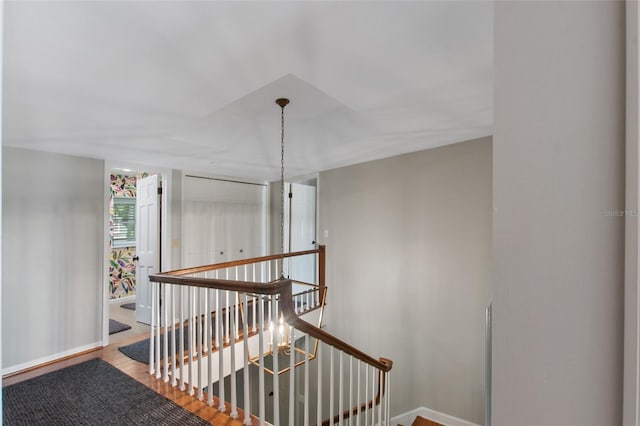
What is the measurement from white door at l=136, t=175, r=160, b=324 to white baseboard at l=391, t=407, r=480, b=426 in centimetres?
354

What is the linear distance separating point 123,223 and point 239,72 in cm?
523

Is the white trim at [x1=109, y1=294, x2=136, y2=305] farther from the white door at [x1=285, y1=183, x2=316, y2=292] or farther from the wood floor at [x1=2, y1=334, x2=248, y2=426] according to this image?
the white door at [x1=285, y1=183, x2=316, y2=292]

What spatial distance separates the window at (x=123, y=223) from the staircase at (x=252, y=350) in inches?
102

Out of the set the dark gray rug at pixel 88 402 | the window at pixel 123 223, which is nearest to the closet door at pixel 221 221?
the dark gray rug at pixel 88 402

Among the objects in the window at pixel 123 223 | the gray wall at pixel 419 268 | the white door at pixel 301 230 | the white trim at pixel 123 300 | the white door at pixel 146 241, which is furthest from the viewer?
the window at pixel 123 223

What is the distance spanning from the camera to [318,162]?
4133 millimetres

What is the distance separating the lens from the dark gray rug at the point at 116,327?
156 inches

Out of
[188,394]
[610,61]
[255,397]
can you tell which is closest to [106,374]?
[188,394]

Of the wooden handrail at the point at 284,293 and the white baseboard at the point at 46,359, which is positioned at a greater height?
the wooden handrail at the point at 284,293

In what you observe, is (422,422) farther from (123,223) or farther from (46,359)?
(123,223)

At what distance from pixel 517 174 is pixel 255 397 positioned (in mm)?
5199

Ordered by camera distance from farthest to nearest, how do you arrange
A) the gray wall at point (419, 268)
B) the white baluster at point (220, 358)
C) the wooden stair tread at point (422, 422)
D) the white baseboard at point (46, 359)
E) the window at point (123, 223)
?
the window at point (123, 223)
the wooden stair tread at point (422, 422)
the gray wall at point (419, 268)
the white baseboard at point (46, 359)
the white baluster at point (220, 358)

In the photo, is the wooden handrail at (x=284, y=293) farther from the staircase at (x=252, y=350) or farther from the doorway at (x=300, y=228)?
the doorway at (x=300, y=228)

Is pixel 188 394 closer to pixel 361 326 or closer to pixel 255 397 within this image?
pixel 361 326
